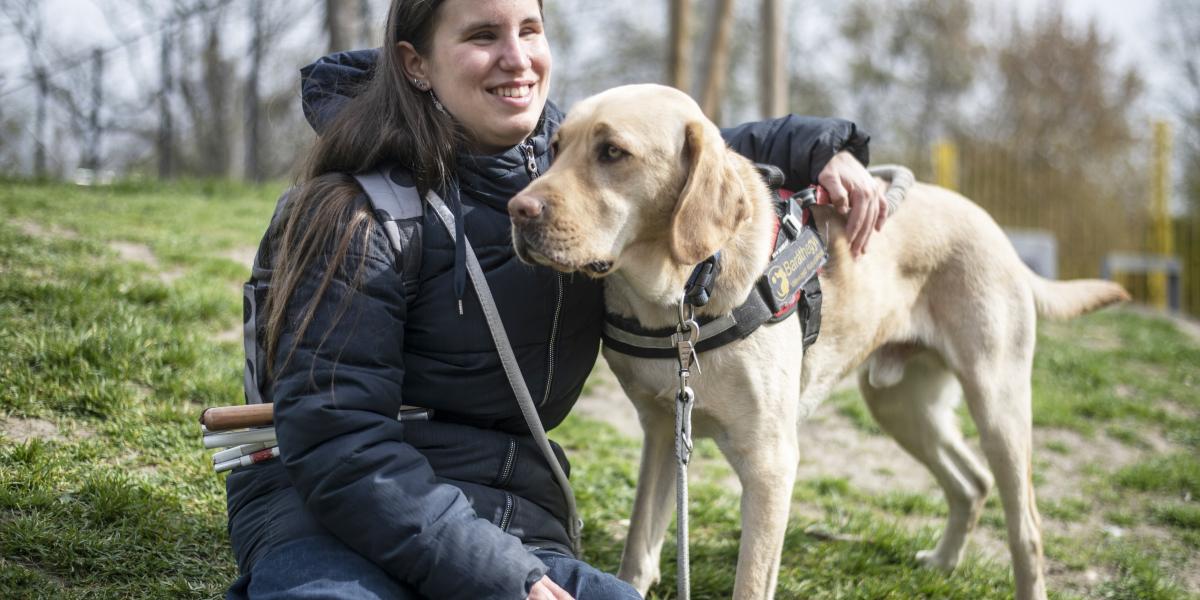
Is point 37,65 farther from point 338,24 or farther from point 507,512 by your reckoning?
point 507,512

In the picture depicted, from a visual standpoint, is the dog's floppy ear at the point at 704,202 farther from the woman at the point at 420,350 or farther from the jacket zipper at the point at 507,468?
the jacket zipper at the point at 507,468

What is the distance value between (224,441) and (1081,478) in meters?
4.87

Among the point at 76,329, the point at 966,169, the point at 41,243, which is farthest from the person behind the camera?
the point at 966,169

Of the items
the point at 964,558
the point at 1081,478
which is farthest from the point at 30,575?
the point at 1081,478

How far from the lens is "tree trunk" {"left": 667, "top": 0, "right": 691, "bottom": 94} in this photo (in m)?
9.41

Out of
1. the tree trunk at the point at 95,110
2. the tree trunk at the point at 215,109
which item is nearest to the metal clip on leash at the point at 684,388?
the tree trunk at the point at 95,110

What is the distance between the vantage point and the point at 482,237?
7.47 feet

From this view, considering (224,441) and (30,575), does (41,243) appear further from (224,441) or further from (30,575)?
(224,441)

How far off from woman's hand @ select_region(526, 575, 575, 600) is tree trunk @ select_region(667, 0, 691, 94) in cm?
801

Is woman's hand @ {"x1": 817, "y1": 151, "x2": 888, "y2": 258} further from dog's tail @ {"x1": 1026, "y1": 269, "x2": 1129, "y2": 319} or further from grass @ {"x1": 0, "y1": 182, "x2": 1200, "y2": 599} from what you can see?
grass @ {"x1": 0, "y1": 182, "x2": 1200, "y2": 599}

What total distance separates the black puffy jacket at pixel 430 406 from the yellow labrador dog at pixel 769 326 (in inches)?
7.9

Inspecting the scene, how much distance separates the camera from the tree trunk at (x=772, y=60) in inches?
384

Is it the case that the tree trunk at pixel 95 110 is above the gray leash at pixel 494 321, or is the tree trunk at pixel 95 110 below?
above

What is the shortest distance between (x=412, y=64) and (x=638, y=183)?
71 cm
